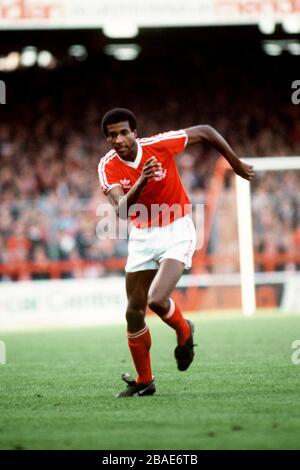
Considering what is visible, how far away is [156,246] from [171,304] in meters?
0.50

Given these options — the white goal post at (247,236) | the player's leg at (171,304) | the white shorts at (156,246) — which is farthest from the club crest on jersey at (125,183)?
the white goal post at (247,236)

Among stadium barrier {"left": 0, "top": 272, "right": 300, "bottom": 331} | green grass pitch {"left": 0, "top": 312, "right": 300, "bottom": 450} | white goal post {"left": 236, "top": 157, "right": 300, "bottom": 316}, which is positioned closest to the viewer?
green grass pitch {"left": 0, "top": 312, "right": 300, "bottom": 450}

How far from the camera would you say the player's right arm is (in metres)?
7.61

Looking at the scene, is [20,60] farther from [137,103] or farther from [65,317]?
[65,317]

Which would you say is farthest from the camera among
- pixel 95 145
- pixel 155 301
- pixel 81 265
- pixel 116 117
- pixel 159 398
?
pixel 95 145

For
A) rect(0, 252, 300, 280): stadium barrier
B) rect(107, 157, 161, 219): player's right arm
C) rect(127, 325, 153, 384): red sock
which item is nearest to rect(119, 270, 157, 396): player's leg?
rect(127, 325, 153, 384): red sock

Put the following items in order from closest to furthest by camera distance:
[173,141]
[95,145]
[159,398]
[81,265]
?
[159,398] → [173,141] → [81,265] → [95,145]

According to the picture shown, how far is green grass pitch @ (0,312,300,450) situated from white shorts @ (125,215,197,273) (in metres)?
1.05

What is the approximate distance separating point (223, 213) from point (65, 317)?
153 inches

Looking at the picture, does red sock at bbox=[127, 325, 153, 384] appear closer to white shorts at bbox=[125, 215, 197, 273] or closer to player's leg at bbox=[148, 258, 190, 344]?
player's leg at bbox=[148, 258, 190, 344]

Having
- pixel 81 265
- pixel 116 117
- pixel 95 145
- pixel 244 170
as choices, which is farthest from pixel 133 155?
pixel 95 145

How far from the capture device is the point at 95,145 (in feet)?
91.6

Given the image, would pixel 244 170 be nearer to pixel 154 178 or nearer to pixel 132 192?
pixel 154 178

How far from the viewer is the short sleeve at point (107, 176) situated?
8336 mm
